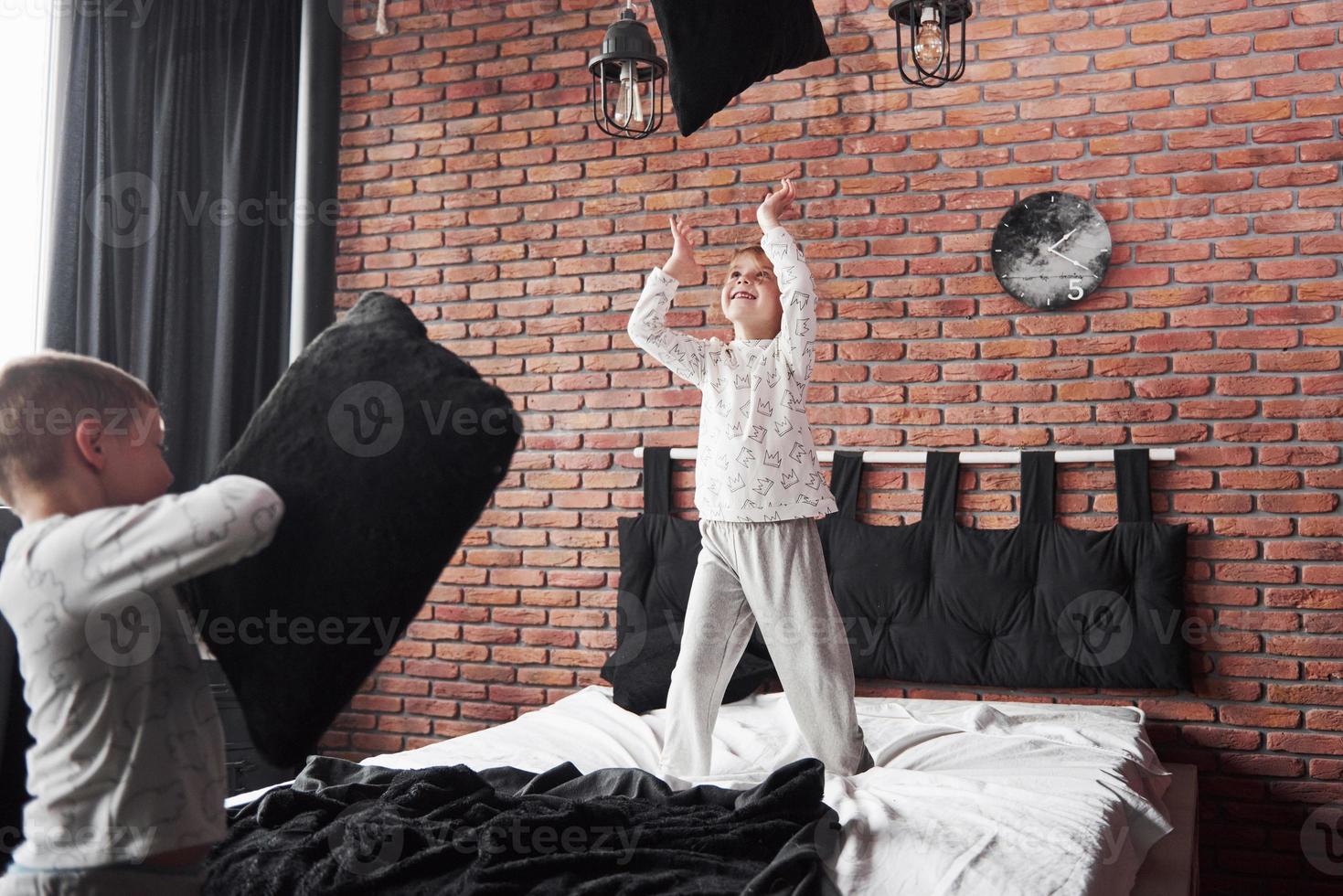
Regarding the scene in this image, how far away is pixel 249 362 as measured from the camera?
3.91 meters

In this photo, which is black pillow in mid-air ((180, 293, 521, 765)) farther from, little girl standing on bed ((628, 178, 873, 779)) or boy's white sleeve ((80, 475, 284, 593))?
little girl standing on bed ((628, 178, 873, 779))

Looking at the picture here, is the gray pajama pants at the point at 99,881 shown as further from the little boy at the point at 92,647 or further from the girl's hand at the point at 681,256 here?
the girl's hand at the point at 681,256

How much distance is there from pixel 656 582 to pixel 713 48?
6.76 feet

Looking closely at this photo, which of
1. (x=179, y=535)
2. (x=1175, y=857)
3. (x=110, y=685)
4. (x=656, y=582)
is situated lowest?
(x=1175, y=857)

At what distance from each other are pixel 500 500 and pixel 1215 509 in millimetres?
2340

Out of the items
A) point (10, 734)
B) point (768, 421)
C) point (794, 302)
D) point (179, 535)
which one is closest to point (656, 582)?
point (768, 421)

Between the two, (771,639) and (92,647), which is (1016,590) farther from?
(92,647)

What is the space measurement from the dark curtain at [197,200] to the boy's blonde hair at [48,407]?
247cm

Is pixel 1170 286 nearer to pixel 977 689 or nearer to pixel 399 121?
pixel 977 689

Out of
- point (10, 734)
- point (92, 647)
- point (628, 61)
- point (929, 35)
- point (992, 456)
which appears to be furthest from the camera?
point (992, 456)

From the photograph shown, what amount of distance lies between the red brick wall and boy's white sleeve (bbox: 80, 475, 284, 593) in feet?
8.90

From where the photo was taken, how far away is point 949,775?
2.43 meters

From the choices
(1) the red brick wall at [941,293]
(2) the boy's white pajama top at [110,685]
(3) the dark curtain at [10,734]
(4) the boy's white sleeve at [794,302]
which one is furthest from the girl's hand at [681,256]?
(2) the boy's white pajama top at [110,685]

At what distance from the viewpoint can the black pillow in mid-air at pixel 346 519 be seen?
3.63 ft
